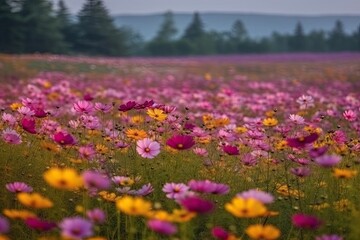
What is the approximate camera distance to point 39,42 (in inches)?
1198

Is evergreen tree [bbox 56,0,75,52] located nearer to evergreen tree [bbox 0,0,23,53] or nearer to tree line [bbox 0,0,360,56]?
tree line [bbox 0,0,360,56]

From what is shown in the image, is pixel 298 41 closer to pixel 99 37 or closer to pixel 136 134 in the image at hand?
pixel 99 37

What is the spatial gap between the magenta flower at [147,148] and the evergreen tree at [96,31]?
3245cm

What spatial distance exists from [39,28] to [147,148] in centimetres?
2840

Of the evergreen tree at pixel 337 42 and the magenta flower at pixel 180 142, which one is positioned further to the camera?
the evergreen tree at pixel 337 42

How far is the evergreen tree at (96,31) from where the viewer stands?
3456 centimetres

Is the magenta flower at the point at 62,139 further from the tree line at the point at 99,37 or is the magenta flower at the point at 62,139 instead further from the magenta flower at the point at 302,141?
the tree line at the point at 99,37

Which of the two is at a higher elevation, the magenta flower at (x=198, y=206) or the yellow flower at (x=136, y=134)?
the magenta flower at (x=198, y=206)

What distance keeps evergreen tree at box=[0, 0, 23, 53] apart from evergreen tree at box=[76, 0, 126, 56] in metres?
6.77

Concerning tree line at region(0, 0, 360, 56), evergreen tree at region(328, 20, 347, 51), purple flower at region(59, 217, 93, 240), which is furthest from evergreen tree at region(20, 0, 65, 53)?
purple flower at region(59, 217, 93, 240)

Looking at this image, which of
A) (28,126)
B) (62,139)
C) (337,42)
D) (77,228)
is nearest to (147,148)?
(62,139)

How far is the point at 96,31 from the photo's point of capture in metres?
34.5

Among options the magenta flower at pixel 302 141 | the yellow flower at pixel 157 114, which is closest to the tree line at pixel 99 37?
the yellow flower at pixel 157 114

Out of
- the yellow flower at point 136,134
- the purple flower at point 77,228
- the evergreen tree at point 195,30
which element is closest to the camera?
the purple flower at point 77,228
